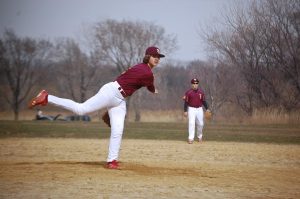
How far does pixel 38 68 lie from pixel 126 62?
33.2 ft

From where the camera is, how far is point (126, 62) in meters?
52.6

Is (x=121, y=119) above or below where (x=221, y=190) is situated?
above

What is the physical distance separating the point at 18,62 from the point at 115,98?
4552 centimetres

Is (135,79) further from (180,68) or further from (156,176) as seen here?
(180,68)

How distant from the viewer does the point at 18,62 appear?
169 ft

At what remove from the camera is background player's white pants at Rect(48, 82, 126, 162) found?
321 inches

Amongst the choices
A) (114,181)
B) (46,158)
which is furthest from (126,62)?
(114,181)

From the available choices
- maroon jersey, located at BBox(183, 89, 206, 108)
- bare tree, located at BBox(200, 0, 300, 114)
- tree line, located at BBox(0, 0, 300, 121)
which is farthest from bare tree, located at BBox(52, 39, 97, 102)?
maroon jersey, located at BBox(183, 89, 206, 108)

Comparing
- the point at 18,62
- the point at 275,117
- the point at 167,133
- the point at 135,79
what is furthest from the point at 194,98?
the point at 18,62

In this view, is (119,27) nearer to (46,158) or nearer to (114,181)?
(46,158)

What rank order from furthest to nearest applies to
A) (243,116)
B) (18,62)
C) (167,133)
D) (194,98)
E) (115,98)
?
1. (18,62)
2. (243,116)
3. (167,133)
4. (194,98)
5. (115,98)

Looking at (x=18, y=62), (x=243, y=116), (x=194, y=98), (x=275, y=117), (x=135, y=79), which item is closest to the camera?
Result: (x=135, y=79)

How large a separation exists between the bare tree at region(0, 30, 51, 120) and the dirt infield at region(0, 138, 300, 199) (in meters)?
40.6

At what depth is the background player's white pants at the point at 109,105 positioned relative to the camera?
321 inches
